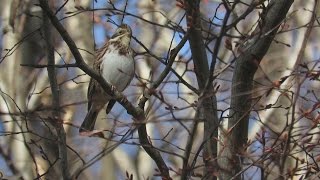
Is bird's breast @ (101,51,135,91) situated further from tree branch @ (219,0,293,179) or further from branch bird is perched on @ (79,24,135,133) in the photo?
tree branch @ (219,0,293,179)

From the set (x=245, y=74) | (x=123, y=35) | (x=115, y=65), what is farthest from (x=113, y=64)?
(x=245, y=74)

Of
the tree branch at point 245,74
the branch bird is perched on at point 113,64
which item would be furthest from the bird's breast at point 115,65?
the tree branch at point 245,74

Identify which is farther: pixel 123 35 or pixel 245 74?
pixel 123 35

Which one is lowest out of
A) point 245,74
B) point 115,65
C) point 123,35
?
point 245,74

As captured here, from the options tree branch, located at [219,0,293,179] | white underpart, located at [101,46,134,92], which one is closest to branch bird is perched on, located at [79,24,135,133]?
white underpart, located at [101,46,134,92]

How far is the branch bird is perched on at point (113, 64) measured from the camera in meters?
5.98

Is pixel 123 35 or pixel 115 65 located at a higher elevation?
pixel 123 35

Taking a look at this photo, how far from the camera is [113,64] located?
5980mm

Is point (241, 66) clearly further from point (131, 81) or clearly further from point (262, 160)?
point (131, 81)

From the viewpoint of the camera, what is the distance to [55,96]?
14.1 ft

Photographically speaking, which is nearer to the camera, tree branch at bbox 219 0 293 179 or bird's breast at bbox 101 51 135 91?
tree branch at bbox 219 0 293 179

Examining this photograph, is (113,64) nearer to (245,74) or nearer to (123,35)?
(123,35)

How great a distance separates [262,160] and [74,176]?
1006mm

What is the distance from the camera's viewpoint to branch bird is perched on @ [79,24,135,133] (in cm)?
598
